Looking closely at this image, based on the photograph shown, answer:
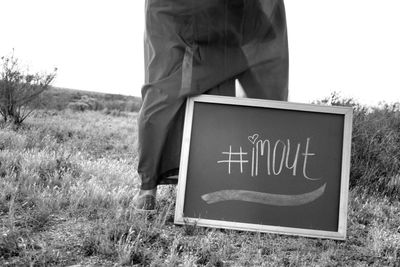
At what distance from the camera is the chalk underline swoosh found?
2422mm

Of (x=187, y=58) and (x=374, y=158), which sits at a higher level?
(x=187, y=58)

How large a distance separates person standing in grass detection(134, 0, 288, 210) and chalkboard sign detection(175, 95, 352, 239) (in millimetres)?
174

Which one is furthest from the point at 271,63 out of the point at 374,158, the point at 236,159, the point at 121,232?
the point at 374,158

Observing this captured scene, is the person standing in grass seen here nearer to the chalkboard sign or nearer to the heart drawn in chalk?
the chalkboard sign

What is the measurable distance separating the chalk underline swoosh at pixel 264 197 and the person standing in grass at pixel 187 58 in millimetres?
395

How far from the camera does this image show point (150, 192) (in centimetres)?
267

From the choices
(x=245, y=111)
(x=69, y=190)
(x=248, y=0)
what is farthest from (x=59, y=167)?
(x=248, y=0)

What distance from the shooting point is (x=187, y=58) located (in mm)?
2590

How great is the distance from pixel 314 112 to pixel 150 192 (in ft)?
3.67

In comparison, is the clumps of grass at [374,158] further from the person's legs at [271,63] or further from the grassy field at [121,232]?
the person's legs at [271,63]

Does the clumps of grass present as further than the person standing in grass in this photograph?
Yes

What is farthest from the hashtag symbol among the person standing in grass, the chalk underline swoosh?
the person standing in grass

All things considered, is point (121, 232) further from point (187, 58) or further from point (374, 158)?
point (374, 158)

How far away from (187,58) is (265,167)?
813 mm
